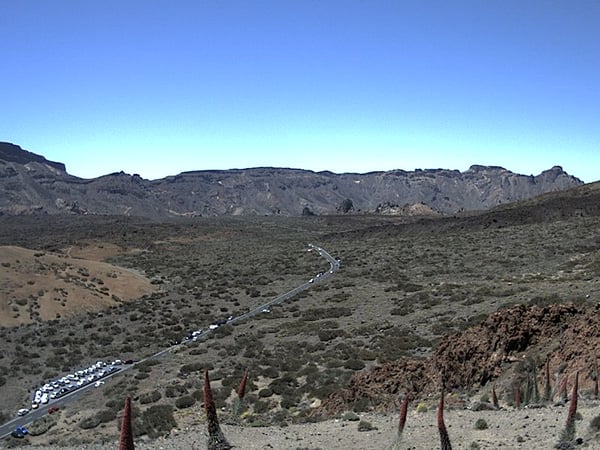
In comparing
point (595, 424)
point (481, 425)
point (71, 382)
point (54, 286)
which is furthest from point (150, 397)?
point (54, 286)

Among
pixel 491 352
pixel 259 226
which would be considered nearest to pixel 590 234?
pixel 491 352

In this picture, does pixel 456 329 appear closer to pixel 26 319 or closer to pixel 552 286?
pixel 552 286

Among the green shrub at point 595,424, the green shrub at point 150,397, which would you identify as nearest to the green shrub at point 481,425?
the green shrub at point 595,424

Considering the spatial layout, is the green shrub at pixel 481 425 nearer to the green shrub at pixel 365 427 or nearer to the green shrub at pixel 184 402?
the green shrub at pixel 365 427

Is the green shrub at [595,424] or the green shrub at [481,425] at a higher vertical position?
the green shrub at [595,424]

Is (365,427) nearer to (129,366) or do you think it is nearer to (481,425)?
(481,425)

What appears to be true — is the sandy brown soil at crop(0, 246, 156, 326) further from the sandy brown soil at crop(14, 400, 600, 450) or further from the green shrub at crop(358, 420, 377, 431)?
the green shrub at crop(358, 420, 377, 431)

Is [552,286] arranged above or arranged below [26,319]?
above

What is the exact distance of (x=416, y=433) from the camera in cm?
1274

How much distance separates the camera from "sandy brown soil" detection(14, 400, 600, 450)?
436 inches

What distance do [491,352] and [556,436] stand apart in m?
6.71

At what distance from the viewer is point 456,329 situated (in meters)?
26.5

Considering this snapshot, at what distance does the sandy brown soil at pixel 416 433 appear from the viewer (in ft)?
36.3

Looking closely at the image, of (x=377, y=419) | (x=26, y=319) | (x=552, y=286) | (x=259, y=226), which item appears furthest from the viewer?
(x=259, y=226)
